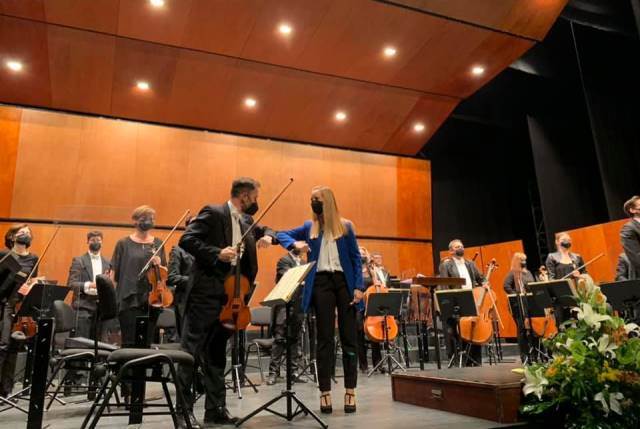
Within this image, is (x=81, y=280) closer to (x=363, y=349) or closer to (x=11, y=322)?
(x=11, y=322)

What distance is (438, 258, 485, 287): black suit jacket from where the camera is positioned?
19.7 feet

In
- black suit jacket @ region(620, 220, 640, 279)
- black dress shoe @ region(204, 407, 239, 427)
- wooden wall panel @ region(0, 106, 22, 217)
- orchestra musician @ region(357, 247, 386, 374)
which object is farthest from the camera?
wooden wall panel @ region(0, 106, 22, 217)

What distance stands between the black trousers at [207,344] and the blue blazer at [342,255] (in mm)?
653

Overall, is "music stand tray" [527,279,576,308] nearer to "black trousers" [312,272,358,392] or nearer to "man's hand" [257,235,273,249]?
"black trousers" [312,272,358,392]

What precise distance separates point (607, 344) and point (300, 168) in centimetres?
710

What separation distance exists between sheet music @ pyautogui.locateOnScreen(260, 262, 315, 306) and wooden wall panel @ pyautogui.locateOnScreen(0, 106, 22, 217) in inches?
247

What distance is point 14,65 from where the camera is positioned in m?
7.23

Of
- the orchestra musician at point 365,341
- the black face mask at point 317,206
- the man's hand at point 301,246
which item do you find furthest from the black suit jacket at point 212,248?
the orchestra musician at point 365,341

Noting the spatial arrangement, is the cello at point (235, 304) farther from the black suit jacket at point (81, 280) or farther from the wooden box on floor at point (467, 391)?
the black suit jacket at point (81, 280)

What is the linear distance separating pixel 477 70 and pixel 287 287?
6.75m

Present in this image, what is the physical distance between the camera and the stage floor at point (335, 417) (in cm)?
292

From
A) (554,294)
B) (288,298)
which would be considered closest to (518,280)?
(554,294)

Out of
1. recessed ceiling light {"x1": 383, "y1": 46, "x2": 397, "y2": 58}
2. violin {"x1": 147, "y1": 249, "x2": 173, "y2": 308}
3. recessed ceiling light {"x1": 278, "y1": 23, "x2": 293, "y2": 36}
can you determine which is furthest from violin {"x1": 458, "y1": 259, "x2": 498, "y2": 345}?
recessed ceiling light {"x1": 278, "y1": 23, "x2": 293, "y2": 36}

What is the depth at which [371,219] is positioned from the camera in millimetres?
9695
